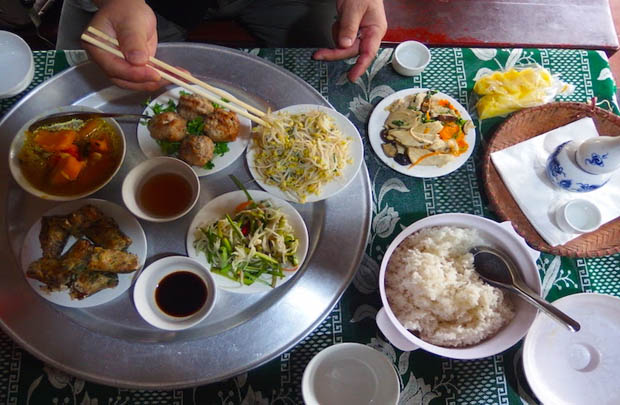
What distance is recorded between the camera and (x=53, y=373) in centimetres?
189

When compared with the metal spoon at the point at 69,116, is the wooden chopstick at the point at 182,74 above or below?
above

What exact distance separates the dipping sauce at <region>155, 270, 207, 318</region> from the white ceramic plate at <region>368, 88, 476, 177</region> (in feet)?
3.58

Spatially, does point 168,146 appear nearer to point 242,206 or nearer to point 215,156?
point 215,156

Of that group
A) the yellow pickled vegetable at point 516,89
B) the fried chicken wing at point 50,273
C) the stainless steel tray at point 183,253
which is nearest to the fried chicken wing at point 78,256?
the fried chicken wing at point 50,273

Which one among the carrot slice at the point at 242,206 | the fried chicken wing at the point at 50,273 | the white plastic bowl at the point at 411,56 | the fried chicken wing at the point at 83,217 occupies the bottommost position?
the fried chicken wing at the point at 50,273

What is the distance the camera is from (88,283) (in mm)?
Answer: 1864

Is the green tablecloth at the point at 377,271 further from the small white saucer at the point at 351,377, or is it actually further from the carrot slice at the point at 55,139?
the carrot slice at the point at 55,139

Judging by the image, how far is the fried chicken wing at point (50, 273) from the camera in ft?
6.05

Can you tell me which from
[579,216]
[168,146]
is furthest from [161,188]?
[579,216]

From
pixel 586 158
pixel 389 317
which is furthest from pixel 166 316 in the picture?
pixel 586 158

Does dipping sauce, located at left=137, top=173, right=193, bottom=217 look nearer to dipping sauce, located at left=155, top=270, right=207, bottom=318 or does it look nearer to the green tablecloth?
dipping sauce, located at left=155, top=270, right=207, bottom=318

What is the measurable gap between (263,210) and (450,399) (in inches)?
47.9

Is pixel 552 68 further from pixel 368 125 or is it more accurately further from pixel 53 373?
pixel 53 373

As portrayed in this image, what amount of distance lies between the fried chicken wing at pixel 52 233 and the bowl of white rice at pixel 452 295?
1412 millimetres
